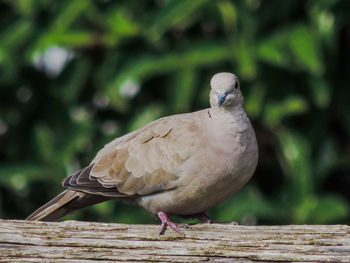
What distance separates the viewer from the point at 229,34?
4.77m

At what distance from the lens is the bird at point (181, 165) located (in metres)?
3.25

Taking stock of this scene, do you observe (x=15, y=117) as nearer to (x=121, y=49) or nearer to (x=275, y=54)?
(x=121, y=49)

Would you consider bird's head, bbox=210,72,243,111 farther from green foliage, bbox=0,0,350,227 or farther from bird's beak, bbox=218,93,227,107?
green foliage, bbox=0,0,350,227

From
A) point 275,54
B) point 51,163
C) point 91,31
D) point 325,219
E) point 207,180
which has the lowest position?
point 207,180

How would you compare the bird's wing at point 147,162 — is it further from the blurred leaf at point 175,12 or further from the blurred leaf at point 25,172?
the blurred leaf at point 25,172

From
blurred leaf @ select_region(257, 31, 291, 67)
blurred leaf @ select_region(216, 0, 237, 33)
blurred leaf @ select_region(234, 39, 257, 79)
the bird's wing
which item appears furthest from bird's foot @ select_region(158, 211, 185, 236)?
blurred leaf @ select_region(216, 0, 237, 33)

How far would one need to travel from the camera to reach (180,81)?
4.74m

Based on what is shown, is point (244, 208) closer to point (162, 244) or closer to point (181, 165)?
point (181, 165)

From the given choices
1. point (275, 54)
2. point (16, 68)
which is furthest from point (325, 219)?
point (16, 68)

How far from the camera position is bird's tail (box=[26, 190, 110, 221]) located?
3525 mm

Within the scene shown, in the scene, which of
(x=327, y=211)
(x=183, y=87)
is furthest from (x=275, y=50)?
(x=327, y=211)

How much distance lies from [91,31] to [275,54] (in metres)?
1.17

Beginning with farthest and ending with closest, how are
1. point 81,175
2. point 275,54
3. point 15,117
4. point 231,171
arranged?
point 15,117
point 275,54
point 81,175
point 231,171

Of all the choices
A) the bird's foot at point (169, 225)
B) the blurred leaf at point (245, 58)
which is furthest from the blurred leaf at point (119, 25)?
the bird's foot at point (169, 225)
